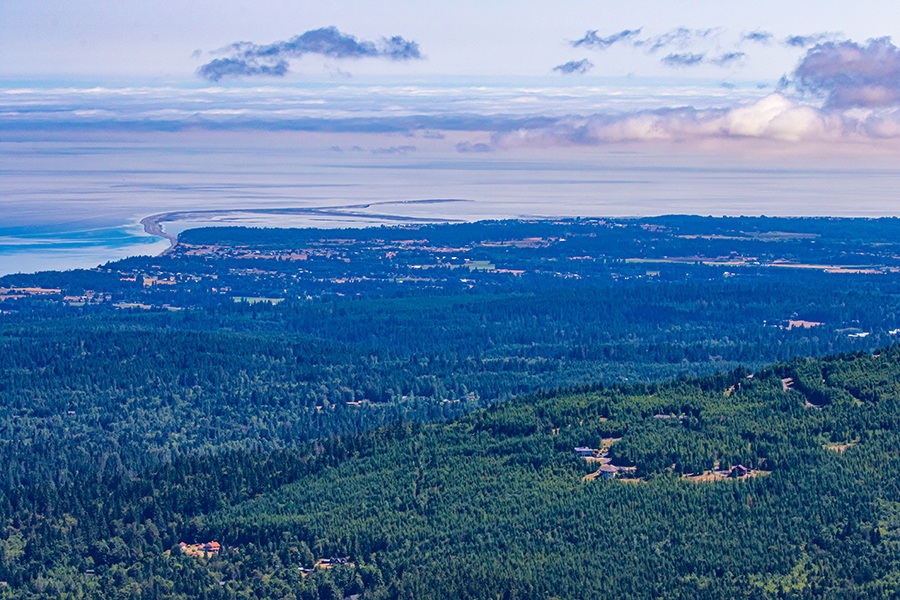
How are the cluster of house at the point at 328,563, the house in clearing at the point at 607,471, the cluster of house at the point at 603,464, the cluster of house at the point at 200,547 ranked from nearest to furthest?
1. the cluster of house at the point at 328,563
2. the cluster of house at the point at 200,547
3. the house in clearing at the point at 607,471
4. the cluster of house at the point at 603,464

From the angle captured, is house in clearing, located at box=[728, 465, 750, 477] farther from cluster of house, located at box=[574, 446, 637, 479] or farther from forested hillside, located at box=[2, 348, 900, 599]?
cluster of house, located at box=[574, 446, 637, 479]

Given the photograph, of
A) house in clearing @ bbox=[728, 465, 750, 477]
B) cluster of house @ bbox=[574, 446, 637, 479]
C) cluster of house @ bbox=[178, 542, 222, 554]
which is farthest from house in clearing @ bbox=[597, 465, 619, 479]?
cluster of house @ bbox=[178, 542, 222, 554]

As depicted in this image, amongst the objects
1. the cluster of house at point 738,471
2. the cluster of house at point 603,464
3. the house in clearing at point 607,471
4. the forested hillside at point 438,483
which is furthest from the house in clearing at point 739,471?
the house in clearing at point 607,471

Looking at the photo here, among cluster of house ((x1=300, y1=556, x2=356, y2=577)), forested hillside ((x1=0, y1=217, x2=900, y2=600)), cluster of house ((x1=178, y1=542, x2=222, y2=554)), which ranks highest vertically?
forested hillside ((x1=0, y1=217, x2=900, y2=600))

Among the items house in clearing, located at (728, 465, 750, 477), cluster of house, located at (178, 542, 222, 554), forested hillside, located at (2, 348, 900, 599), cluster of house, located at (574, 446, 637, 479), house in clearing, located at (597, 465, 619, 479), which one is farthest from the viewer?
cluster of house, located at (574, 446, 637, 479)

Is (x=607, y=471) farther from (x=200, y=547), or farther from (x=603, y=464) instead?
(x=200, y=547)

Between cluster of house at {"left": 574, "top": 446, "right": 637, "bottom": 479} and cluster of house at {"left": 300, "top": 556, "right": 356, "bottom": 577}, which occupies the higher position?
cluster of house at {"left": 574, "top": 446, "right": 637, "bottom": 479}

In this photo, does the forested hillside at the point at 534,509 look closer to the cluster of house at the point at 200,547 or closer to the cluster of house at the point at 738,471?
the cluster of house at the point at 738,471

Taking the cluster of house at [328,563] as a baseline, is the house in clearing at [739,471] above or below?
above

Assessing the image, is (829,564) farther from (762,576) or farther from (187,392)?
(187,392)
